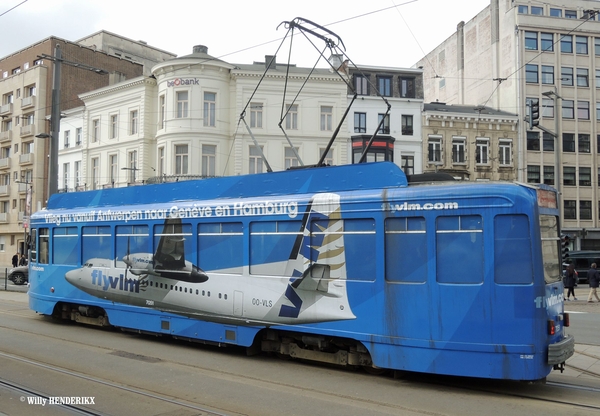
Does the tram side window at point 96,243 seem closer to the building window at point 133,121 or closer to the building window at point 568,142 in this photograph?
the building window at point 133,121

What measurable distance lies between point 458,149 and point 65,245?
3074 cm

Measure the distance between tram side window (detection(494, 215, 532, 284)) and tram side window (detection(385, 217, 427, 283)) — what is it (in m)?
0.93

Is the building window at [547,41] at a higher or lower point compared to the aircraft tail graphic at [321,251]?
higher

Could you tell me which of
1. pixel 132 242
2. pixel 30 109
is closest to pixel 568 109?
pixel 132 242

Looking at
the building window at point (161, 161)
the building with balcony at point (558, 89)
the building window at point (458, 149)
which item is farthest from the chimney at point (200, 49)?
the building with balcony at point (558, 89)

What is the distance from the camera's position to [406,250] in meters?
7.86

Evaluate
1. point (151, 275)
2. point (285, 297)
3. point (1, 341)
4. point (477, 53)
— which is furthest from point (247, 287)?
point (477, 53)

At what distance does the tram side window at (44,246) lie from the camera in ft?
45.1

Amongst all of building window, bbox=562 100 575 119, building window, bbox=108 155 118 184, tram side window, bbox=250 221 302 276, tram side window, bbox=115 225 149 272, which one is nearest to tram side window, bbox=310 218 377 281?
tram side window, bbox=250 221 302 276

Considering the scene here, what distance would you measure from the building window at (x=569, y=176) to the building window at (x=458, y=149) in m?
9.29

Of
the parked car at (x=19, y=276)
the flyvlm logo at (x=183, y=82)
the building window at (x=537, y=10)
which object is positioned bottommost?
the parked car at (x=19, y=276)

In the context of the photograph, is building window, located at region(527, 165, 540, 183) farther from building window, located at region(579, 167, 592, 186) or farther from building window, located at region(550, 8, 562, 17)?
building window, located at region(550, 8, 562, 17)

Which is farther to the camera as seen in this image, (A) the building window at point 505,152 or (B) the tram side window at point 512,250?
(A) the building window at point 505,152

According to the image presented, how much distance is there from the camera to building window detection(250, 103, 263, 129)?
34188 millimetres
